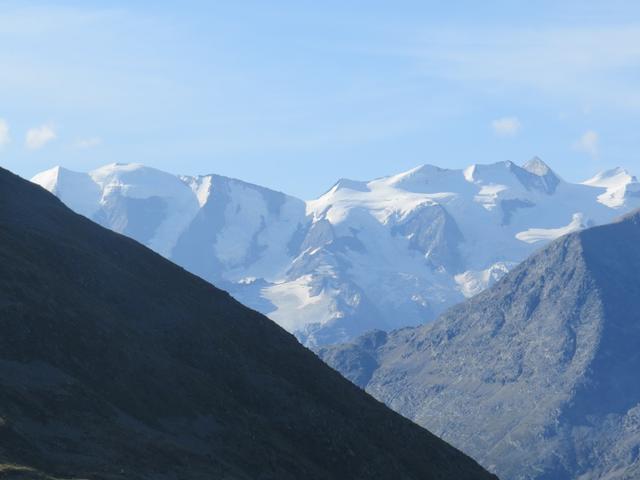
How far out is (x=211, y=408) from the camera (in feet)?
515

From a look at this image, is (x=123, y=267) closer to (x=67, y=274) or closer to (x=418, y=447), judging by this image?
(x=67, y=274)

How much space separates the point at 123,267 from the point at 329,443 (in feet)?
157

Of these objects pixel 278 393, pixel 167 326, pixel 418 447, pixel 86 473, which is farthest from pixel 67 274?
pixel 86 473

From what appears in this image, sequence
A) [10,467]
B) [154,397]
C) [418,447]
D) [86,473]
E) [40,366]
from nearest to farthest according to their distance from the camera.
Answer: [10,467], [86,473], [40,366], [154,397], [418,447]

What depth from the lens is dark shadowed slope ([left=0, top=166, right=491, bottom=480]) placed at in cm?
12444

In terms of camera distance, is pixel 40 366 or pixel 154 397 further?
pixel 154 397

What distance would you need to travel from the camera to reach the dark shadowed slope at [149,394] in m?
124

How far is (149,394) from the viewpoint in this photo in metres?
151

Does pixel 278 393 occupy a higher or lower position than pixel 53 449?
higher

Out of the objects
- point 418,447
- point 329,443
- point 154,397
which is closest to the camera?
point 154,397

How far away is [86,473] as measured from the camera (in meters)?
111

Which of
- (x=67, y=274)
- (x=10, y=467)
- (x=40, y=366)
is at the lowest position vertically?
(x=10, y=467)

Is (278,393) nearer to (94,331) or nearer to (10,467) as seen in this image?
(94,331)

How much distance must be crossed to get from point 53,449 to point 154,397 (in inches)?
1358
